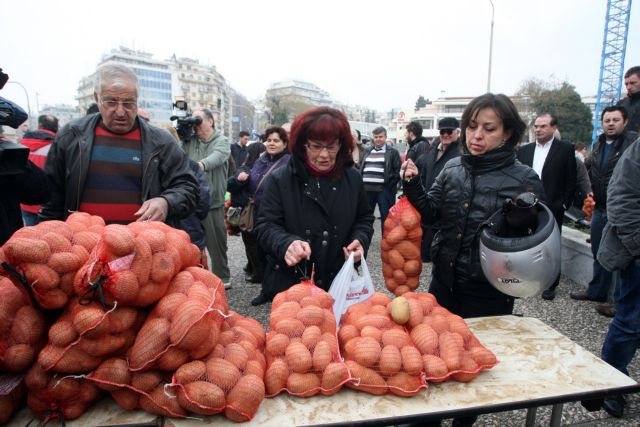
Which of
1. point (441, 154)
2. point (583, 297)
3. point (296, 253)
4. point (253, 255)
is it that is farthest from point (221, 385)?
point (441, 154)

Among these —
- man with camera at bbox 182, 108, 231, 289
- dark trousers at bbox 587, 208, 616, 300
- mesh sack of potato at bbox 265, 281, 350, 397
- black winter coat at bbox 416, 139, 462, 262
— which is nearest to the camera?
mesh sack of potato at bbox 265, 281, 350, 397

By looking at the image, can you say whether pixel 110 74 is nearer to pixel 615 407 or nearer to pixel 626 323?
pixel 626 323

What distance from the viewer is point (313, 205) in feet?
7.28

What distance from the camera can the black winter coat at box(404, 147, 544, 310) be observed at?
6.68 ft

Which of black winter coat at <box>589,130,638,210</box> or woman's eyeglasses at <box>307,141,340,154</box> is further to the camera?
black winter coat at <box>589,130,638,210</box>

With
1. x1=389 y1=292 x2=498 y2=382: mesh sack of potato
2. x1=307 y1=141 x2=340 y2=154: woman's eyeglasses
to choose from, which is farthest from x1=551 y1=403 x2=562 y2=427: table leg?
x1=307 y1=141 x2=340 y2=154: woman's eyeglasses

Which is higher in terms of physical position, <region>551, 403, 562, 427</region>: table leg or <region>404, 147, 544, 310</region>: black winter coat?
<region>404, 147, 544, 310</region>: black winter coat

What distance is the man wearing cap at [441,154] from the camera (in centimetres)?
551

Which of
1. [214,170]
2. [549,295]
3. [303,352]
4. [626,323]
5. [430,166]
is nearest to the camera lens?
[303,352]

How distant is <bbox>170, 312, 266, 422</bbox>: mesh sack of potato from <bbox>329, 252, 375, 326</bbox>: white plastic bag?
77 cm

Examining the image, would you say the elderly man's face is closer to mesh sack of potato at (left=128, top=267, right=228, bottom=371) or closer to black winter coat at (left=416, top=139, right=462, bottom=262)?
mesh sack of potato at (left=128, top=267, right=228, bottom=371)

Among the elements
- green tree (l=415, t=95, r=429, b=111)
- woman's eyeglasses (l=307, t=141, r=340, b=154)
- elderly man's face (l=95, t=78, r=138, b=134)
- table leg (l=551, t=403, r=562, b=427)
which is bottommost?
table leg (l=551, t=403, r=562, b=427)

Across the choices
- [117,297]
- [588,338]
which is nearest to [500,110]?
[117,297]

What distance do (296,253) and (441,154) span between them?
14.4 feet
